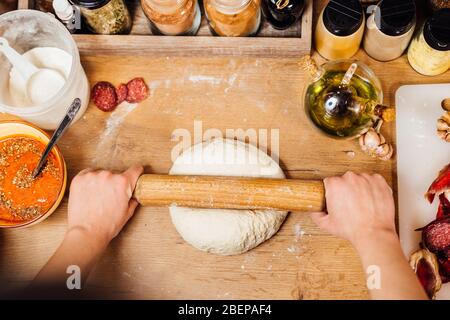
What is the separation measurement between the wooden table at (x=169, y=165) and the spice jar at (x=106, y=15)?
0.07 m

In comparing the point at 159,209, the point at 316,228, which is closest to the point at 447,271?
the point at 316,228

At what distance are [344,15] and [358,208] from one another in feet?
1.20

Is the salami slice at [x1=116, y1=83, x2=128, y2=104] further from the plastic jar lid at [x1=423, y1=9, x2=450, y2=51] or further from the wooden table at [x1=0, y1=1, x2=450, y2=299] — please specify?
the plastic jar lid at [x1=423, y1=9, x2=450, y2=51]

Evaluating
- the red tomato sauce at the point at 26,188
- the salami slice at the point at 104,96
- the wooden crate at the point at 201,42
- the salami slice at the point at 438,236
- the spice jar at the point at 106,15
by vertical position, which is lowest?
the salami slice at the point at 438,236

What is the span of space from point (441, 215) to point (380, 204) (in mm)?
147

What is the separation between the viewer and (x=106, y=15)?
102cm

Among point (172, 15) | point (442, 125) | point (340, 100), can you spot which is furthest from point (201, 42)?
point (442, 125)

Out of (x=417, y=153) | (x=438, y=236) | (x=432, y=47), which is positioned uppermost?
(x=432, y=47)

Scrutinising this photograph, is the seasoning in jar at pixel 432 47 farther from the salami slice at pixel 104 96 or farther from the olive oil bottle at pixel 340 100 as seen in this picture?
the salami slice at pixel 104 96

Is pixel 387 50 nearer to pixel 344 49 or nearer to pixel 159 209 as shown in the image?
pixel 344 49

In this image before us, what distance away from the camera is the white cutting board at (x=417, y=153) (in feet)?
3.43

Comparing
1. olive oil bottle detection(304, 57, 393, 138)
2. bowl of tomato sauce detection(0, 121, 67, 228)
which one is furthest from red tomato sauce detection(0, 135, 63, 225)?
olive oil bottle detection(304, 57, 393, 138)

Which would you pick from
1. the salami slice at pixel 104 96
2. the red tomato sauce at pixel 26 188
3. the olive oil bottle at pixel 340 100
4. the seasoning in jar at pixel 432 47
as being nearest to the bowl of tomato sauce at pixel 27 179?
the red tomato sauce at pixel 26 188

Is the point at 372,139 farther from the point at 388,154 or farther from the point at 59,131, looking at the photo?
the point at 59,131
